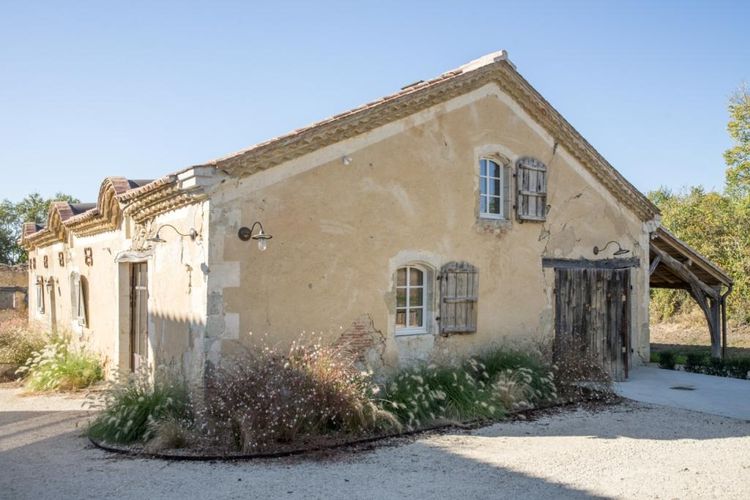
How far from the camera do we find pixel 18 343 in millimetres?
13914

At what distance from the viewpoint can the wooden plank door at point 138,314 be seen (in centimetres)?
1096

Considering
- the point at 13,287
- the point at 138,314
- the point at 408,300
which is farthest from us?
the point at 13,287

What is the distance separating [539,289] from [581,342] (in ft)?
4.33

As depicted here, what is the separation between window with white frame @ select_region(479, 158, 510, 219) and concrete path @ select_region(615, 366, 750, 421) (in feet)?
12.4

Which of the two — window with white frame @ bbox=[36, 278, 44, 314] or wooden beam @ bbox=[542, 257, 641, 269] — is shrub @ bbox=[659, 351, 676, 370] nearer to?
wooden beam @ bbox=[542, 257, 641, 269]

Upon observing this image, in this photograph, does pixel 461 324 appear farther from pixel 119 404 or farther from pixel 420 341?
pixel 119 404

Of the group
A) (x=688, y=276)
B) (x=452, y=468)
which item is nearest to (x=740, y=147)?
(x=688, y=276)

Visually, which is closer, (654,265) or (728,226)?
(654,265)

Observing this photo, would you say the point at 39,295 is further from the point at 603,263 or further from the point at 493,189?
the point at 603,263

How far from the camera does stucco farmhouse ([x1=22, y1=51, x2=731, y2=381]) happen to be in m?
8.40

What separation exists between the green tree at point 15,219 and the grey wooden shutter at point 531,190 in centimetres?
3810

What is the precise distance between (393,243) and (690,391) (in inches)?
233

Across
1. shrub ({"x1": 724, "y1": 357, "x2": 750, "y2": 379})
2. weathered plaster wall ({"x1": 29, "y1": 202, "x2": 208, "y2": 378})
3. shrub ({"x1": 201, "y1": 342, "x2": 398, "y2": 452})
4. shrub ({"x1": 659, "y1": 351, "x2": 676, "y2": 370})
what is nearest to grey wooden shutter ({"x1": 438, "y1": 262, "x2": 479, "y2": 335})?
shrub ({"x1": 201, "y1": 342, "x2": 398, "y2": 452})

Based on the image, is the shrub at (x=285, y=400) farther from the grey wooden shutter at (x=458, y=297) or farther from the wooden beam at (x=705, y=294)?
the wooden beam at (x=705, y=294)
